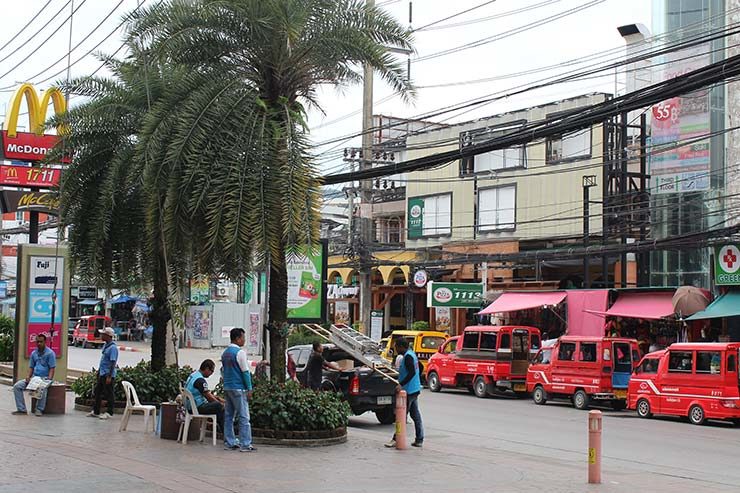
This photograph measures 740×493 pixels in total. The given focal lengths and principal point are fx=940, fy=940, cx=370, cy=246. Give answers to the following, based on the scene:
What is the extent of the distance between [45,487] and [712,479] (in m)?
9.28

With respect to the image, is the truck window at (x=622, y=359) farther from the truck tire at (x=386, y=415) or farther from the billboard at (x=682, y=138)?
the billboard at (x=682, y=138)

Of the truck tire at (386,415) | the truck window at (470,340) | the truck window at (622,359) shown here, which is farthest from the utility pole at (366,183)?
the truck tire at (386,415)

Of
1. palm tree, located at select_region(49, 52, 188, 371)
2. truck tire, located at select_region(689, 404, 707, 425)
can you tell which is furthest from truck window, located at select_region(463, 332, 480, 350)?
palm tree, located at select_region(49, 52, 188, 371)

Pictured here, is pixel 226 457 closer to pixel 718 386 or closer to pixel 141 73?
pixel 141 73

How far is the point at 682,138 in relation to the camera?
3566cm

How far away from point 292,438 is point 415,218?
119 feet

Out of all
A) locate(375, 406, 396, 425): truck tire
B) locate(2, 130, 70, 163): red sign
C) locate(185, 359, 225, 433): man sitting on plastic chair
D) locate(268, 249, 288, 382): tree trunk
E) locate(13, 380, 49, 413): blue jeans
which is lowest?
locate(375, 406, 396, 425): truck tire

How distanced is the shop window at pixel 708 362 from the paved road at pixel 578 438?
1.34 metres

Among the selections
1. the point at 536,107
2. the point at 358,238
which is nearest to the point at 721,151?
the point at 536,107

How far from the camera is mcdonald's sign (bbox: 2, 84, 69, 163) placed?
25875 mm

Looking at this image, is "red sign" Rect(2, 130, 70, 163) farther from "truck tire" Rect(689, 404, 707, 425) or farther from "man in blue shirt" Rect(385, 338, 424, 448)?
"truck tire" Rect(689, 404, 707, 425)

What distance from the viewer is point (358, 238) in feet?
119

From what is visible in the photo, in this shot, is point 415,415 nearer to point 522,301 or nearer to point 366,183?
point 366,183

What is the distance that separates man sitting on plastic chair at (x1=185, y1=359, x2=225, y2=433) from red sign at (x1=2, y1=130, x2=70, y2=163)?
1386 centimetres
